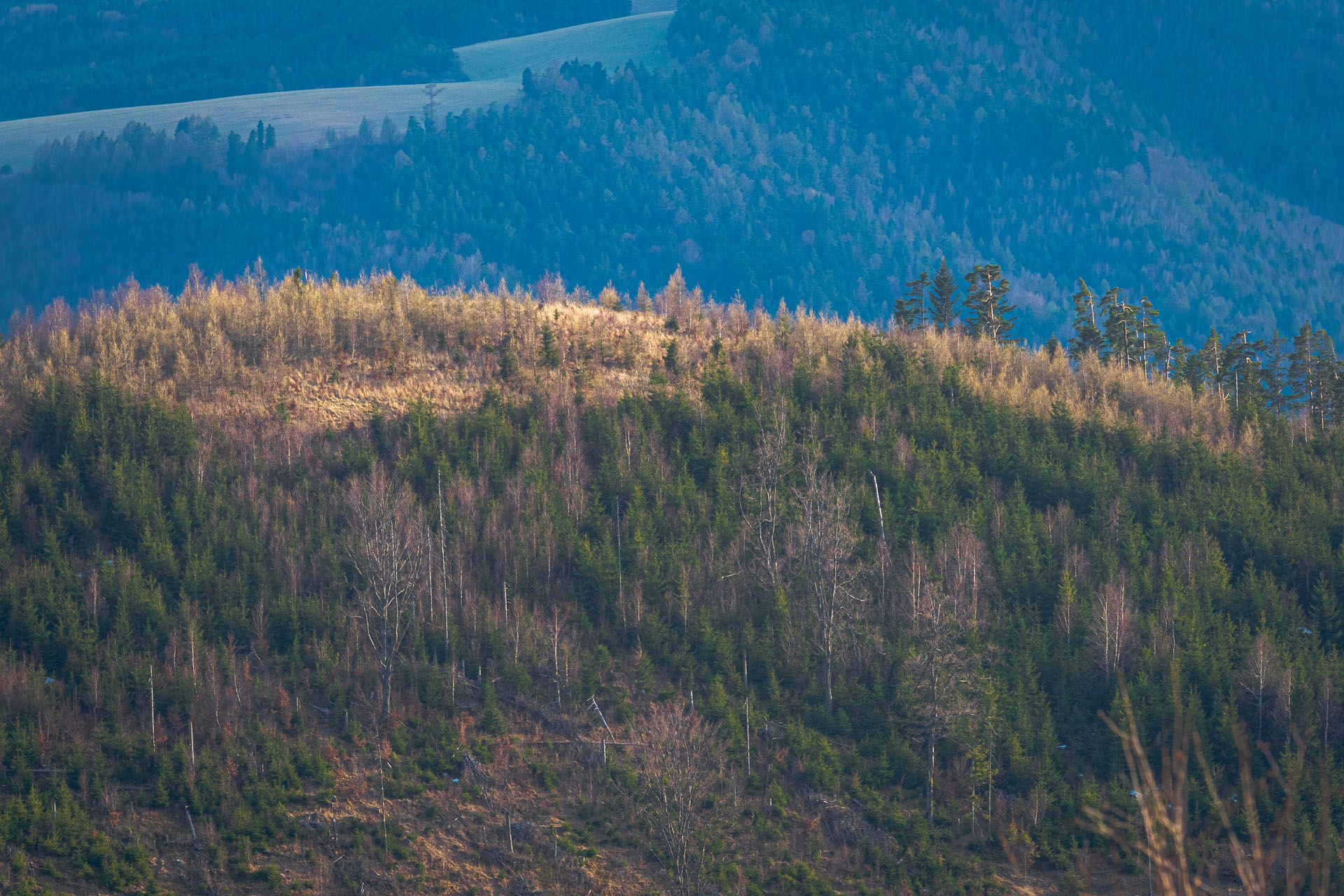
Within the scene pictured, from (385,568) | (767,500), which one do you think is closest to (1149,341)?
(767,500)

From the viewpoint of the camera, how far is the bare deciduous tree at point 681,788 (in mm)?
43844

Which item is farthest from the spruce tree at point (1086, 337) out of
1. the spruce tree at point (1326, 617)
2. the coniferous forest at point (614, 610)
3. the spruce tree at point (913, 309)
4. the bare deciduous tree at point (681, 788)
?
the bare deciduous tree at point (681, 788)

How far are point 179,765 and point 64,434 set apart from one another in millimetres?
23838

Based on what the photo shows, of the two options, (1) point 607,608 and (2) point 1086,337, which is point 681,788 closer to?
(1) point 607,608

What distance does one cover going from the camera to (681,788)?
44.6m

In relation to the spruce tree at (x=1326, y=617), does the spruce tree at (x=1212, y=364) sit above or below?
above

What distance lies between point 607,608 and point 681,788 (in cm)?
1430

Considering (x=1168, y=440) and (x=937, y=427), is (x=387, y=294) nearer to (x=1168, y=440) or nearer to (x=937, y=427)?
(x=937, y=427)

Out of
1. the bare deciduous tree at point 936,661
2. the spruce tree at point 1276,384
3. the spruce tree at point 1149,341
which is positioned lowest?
the bare deciduous tree at point 936,661

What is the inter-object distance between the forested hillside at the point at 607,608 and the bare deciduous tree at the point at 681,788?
0.64 feet

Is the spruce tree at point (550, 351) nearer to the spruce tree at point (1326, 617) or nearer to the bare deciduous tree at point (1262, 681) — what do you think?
the bare deciduous tree at point (1262, 681)

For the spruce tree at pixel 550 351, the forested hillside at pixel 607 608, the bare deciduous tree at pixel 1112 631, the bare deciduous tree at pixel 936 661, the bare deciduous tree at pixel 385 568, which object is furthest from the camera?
the spruce tree at pixel 550 351

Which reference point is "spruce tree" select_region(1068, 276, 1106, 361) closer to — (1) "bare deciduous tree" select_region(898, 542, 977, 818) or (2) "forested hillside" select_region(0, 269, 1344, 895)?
(2) "forested hillside" select_region(0, 269, 1344, 895)

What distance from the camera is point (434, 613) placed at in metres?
55.8
